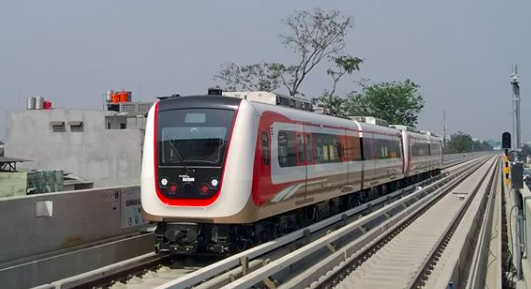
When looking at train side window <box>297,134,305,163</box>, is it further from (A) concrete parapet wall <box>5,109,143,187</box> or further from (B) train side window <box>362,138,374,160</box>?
(A) concrete parapet wall <box>5,109,143,187</box>

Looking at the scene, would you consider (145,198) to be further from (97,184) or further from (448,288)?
(97,184)

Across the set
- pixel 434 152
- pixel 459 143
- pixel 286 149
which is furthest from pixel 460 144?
pixel 286 149

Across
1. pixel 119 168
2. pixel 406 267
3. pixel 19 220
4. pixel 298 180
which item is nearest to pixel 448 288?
pixel 406 267

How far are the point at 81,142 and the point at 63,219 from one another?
3051 centimetres

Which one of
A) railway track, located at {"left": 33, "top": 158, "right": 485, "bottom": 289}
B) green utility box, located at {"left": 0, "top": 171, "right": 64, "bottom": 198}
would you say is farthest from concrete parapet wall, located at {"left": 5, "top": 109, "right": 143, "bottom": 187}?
railway track, located at {"left": 33, "top": 158, "right": 485, "bottom": 289}

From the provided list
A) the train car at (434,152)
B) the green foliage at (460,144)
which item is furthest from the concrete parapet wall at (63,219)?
the green foliage at (460,144)

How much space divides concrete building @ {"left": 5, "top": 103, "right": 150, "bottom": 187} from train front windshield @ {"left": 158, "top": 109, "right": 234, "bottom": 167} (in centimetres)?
2324

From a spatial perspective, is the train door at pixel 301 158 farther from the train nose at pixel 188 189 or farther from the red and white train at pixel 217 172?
the train nose at pixel 188 189

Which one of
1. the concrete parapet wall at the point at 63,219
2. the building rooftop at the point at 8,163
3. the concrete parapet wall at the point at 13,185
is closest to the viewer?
the concrete parapet wall at the point at 63,219

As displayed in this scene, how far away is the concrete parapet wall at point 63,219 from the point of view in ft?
29.9

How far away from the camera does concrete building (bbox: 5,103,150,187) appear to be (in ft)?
114

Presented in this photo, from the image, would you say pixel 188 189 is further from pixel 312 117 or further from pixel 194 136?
pixel 312 117

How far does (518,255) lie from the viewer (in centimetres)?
1444

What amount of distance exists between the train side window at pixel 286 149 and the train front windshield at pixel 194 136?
64.2 inches
